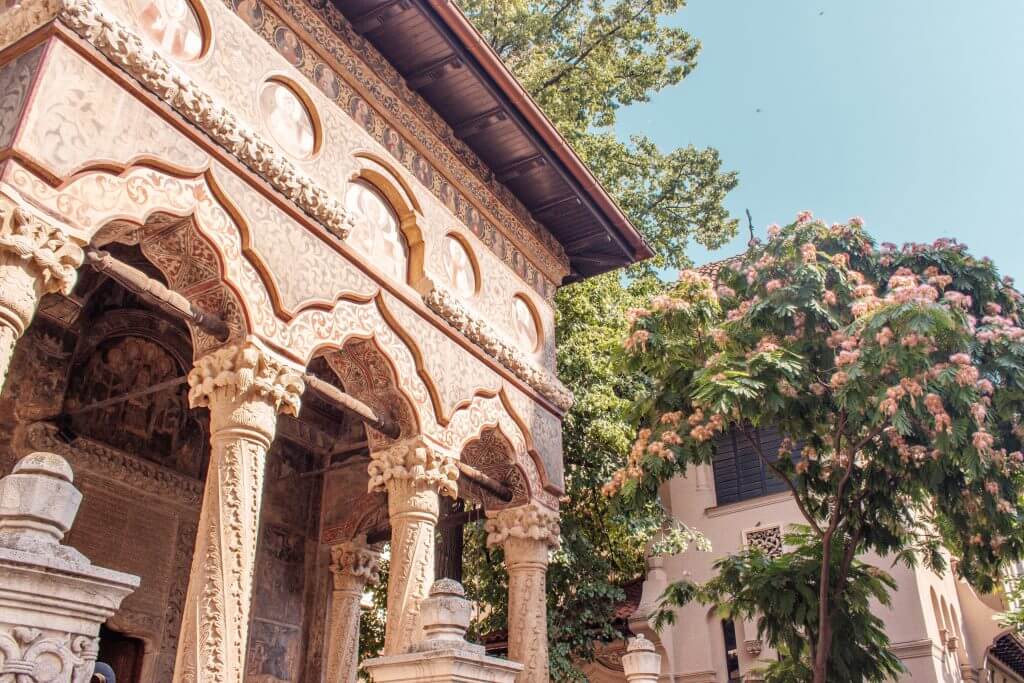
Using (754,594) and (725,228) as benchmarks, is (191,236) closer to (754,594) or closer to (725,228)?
(754,594)

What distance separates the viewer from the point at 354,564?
10.4 meters

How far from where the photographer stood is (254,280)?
247 inches

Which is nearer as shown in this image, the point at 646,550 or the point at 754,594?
the point at 754,594

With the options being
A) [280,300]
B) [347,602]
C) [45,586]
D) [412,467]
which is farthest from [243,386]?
[347,602]

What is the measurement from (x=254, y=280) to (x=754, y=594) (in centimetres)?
636

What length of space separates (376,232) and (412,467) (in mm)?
2014

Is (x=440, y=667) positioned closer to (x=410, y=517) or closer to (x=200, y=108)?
(x=410, y=517)

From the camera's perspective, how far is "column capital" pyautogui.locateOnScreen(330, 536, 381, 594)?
10367 millimetres

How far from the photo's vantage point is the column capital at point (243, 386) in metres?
6.05

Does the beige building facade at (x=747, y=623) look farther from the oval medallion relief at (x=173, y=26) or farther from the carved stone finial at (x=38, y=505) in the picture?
the carved stone finial at (x=38, y=505)

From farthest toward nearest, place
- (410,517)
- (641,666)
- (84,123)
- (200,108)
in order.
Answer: (641,666)
(410,517)
(200,108)
(84,123)

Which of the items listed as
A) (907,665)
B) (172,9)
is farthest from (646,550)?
(172,9)

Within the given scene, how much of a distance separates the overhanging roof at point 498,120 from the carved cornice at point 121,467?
4475 mm

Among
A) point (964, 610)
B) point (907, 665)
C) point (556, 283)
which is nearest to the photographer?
point (556, 283)
